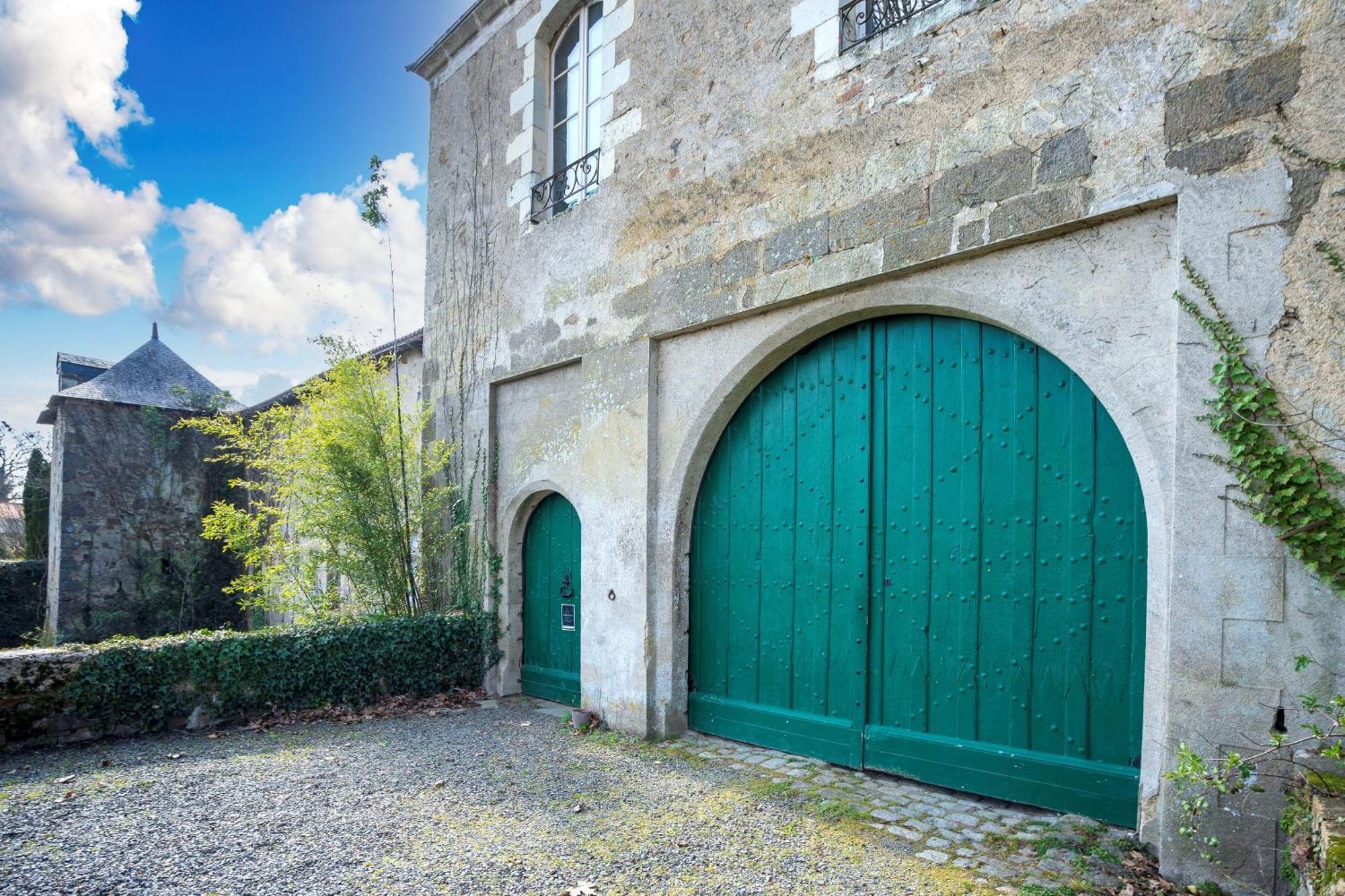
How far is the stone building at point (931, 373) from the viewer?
9.14 feet

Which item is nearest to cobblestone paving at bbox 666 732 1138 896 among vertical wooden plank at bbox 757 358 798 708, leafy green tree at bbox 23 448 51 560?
vertical wooden plank at bbox 757 358 798 708

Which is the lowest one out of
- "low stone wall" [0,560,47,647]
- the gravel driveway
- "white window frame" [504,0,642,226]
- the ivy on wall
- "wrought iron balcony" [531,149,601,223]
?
"low stone wall" [0,560,47,647]

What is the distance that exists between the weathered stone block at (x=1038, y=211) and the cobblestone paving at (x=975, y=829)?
8.25 feet

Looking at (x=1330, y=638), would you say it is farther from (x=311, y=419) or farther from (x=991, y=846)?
(x=311, y=419)

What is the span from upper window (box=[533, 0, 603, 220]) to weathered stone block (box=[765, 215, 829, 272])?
2.07 meters

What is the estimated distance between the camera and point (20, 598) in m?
14.2

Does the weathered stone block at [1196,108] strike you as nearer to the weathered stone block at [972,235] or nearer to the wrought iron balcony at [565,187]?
the weathered stone block at [972,235]

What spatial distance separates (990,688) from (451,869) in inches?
99.0

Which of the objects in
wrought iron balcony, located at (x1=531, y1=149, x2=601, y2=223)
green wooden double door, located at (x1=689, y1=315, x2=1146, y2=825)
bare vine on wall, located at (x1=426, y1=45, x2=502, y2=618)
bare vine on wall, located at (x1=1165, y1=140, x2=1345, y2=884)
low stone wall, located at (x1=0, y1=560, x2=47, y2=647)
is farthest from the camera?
low stone wall, located at (x1=0, y1=560, x2=47, y2=647)

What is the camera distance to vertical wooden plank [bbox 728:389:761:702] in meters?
4.79

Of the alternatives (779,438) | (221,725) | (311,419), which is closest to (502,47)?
(311,419)

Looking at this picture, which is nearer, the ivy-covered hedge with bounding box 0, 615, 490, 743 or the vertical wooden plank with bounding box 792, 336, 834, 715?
the vertical wooden plank with bounding box 792, 336, 834, 715

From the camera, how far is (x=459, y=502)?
7.08 metres

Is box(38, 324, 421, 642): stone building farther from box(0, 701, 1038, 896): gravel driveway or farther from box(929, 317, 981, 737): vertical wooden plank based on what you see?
box(929, 317, 981, 737): vertical wooden plank
